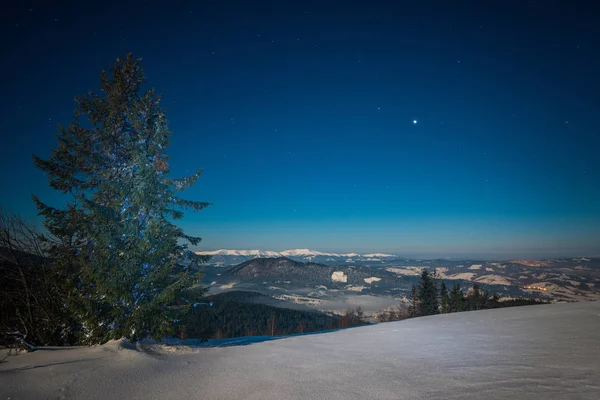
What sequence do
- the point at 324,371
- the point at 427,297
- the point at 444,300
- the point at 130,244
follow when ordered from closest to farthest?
the point at 324,371 → the point at 130,244 → the point at 427,297 → the point at 444,300

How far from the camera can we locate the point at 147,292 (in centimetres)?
764

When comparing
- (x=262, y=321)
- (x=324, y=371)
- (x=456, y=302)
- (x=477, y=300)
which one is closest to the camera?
(x=324, y=371)

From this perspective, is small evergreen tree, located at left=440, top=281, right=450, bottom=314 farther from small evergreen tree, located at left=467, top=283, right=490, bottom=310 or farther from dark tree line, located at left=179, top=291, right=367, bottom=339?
dark tree line, located at left=179, top=291, right=367, bottom=339

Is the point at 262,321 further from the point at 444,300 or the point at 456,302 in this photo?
the point at 456,302

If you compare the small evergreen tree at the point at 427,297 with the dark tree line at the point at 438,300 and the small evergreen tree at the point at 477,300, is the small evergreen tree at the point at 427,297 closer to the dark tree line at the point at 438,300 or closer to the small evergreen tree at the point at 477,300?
the dark tree line at the point at 438,300

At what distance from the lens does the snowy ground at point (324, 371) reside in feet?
13.4

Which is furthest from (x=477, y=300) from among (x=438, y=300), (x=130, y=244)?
(x=130, y=244)

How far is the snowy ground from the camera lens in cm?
409

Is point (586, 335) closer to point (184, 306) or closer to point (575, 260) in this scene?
point (184, 306)

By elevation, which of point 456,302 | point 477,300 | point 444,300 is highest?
point 444,300

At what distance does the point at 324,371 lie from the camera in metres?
5.24

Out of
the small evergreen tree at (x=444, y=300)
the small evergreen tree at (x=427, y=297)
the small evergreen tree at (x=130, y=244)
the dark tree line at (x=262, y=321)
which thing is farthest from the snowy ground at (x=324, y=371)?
the dark tree line at (x=262, y=321)

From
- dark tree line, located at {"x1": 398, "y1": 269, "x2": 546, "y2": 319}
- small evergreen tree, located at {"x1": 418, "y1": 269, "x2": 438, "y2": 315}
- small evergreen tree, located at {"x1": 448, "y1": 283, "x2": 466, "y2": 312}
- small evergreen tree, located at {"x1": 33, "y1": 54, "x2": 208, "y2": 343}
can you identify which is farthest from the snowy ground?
small evergreen tree, located at {"x1": 448, "y1": 283, "x2": 466, "y2": 312}

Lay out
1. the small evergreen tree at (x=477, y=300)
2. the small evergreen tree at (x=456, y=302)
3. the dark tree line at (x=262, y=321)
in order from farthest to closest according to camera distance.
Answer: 1. the dark tree line at (x=262, y=321)
2. the small evergreen tree at (x=477, y=300)
3. the small evergreen tree at (x=456, y=302)
